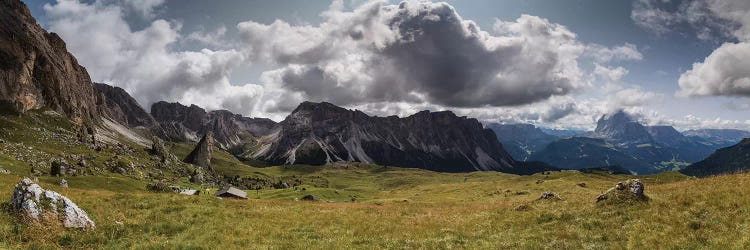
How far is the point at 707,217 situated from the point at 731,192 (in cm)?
494

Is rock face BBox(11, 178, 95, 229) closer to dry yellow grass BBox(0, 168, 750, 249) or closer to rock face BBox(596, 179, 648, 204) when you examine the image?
dry yellow grass BBox(0, 168, 750, 249)

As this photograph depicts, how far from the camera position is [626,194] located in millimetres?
30781

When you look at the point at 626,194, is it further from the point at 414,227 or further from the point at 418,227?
the point at 414,227

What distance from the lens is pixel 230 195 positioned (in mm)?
79062

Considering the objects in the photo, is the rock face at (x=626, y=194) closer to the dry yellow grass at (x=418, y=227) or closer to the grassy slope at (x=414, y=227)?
the dry yellow grass at (x=418, y=227)

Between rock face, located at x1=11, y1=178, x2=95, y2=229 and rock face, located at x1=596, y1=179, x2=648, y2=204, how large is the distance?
31.7 m

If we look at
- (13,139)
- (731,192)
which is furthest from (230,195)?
(13,139)

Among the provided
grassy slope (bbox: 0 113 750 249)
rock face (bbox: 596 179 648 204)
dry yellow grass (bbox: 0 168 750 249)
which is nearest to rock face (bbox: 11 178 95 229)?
grassy slope (bbox: 0 113 750 249)

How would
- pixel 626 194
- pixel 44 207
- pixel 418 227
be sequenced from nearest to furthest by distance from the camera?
pixel 44 207 < pixel 418 227 < pixel 626 194

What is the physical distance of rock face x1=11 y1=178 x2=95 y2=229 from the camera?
22.6 metres

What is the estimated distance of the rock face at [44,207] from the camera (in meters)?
22.6

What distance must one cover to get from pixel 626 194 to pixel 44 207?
1363 inches

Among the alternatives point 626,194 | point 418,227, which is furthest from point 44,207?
point 626,194

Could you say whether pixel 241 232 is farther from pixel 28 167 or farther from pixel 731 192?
pixel 28 167
